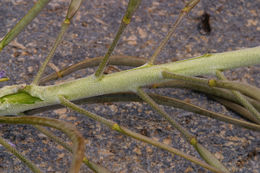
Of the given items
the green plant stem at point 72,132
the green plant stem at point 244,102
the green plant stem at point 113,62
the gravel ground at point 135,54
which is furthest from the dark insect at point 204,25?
the green plant stem at point 72,132

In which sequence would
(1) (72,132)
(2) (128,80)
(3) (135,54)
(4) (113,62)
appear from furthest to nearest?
(3) (135,54), (4) (113,62), (2) (128,80), (1) (72,132)

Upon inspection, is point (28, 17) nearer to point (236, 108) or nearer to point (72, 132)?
point (72, 132)

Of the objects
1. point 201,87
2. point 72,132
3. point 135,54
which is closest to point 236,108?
point 201,87

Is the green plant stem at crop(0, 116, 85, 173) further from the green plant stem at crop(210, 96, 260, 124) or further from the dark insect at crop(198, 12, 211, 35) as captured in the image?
the dark insect at crop(198, 12, 211, 35)

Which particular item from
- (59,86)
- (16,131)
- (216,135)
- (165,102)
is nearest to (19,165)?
(16,131)

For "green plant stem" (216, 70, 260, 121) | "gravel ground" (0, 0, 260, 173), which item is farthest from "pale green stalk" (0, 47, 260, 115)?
"gravel ground" (0, 0, 260, 173)

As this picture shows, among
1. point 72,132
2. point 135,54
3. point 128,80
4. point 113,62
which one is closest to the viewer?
point 72,132

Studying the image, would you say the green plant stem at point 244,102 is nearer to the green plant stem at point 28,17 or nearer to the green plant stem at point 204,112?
the green plant stem at point 204,112
